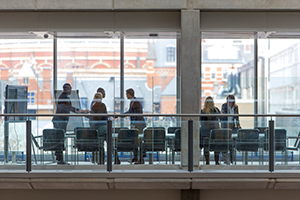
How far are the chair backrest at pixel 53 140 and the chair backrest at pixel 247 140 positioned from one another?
3.32m

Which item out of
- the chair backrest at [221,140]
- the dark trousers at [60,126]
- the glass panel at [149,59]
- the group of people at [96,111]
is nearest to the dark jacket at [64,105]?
the group of people at [96,111]

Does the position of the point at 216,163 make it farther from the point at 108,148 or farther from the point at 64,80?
the point at 64,80

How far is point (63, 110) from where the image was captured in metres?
8.31

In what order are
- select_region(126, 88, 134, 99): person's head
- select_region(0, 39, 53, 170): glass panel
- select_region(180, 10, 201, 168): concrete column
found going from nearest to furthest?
select_region(180, 10, 201, 168): concrete column, select_region(0, 39, 53, 170): glass panel, select_region(126, 88, 134, 99): person's head

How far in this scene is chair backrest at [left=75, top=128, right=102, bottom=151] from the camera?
6648 millimetres

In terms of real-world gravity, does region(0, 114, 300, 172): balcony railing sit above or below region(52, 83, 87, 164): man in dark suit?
below

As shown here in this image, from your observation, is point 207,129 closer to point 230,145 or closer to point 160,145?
point 230,145

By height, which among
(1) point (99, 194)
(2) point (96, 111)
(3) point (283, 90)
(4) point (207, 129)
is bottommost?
(1) point (99, 194)

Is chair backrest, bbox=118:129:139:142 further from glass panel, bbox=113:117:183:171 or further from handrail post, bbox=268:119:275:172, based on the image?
handrail post, bbox=268:119:275:172

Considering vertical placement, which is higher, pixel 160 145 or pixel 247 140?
pixel 247 140

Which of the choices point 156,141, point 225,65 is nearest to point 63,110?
point 156,141

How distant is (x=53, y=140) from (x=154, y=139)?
6.30 ft

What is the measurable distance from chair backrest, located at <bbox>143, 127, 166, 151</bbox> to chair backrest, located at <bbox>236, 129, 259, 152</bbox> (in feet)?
4.64
